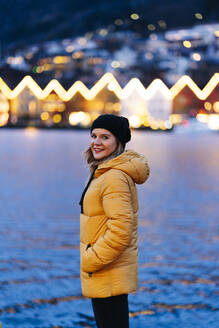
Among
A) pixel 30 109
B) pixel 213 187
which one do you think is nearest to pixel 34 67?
pixel 30 109

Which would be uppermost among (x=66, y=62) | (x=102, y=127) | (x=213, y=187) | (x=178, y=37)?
(x=178, y=37)

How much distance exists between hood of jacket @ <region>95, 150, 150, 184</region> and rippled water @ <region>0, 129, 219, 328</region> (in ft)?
4.68

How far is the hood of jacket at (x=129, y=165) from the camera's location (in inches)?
88.9

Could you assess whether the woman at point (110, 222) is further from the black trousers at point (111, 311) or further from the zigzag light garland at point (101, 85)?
the zigzag light garland at point (101, 85)

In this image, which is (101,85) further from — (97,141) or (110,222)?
(110,222)

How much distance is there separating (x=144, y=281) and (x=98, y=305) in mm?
2120

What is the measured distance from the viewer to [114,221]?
221 cm

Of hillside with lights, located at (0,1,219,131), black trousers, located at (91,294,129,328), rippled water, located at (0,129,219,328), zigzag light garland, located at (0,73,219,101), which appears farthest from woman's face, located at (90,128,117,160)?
hillside with lights, located at (0,1,219,131)

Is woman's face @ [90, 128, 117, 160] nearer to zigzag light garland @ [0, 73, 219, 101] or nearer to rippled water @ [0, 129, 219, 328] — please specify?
rippled water @ [0, 129, 219, 328]

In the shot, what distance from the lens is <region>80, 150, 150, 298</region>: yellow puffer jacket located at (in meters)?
2.21

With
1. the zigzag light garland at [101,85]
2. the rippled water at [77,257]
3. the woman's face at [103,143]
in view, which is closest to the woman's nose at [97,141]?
the woman's face at [103,143]

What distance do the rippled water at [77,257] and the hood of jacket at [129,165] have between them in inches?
56.2

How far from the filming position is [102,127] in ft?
7.66

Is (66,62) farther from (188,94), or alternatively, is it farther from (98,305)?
(98,305)
